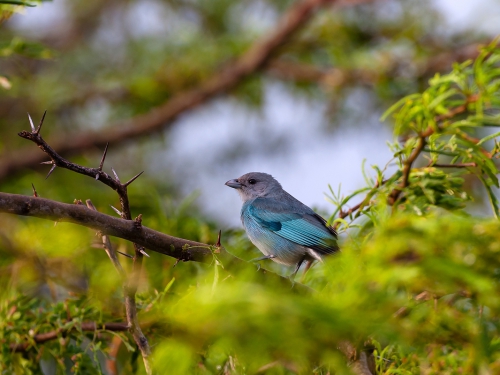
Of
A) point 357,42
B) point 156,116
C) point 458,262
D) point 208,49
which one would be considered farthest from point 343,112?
point 458,262

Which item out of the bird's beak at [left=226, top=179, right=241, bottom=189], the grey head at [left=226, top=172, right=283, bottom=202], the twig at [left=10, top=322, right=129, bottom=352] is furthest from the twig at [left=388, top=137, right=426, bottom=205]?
the bird's beak at [left=226, top=179, right=241, bottom=189]

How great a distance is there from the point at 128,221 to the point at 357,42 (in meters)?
5.25

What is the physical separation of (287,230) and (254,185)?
1.25 m

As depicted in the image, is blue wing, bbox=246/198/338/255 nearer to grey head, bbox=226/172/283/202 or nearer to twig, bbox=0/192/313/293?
grey head, bbox=226/172/283/202

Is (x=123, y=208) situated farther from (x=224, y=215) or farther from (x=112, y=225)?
(x=224, y=215)

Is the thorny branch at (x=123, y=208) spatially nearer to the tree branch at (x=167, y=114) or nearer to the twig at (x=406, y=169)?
the twig at (x=406, y=169)

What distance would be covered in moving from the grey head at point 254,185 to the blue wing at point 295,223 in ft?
1.40

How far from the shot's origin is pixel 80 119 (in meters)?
7.27

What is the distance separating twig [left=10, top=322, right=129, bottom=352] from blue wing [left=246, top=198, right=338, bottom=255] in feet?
4.51

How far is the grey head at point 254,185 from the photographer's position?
5.18 m

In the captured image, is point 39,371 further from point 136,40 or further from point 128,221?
point 136,40

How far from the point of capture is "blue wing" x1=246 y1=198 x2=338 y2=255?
3695 millimetres

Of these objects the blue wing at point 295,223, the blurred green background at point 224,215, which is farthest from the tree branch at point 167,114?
the blue wing at point 295,223

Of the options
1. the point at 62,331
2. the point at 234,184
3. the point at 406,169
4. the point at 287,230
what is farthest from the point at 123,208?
the point at 234,184
